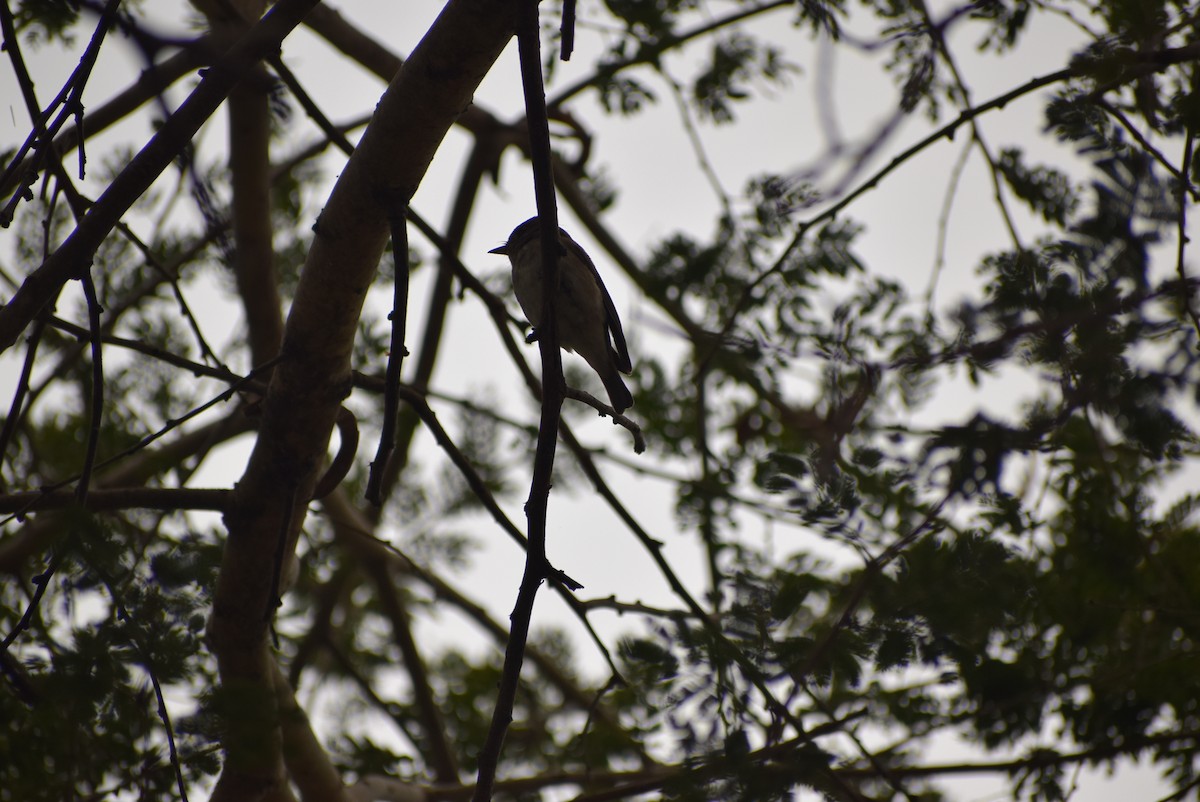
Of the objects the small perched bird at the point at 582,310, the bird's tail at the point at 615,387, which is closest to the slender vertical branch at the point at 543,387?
the small perched bird at the point at 582,310

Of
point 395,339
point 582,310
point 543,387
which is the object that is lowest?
point 543,387

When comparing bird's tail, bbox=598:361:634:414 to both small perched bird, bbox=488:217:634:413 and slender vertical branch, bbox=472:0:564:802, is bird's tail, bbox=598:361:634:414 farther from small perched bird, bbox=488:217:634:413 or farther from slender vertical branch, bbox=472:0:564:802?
slender vertical branch, bbox=472:0:564:802

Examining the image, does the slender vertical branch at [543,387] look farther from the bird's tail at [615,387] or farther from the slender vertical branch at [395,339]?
the bird's tail at [615,387]

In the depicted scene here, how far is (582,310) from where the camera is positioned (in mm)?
3641

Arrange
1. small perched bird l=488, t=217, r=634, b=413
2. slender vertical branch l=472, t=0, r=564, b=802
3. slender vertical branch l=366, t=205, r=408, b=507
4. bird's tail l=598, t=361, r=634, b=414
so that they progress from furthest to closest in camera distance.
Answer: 1. bird's tail l=598, t=361, r=634, b=414
2. small perched bird l=488, t=217, r=634, b=413
3. slender vertical branch l=366, t=205, r=408, b=507
4. slender vertical branch l=472, t=0, r=564, b=802

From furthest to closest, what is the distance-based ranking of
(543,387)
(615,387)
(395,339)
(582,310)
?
(615,387), (582,310), (395,339), (543,387)

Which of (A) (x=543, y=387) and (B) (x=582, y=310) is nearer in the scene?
(A) (x=543, y=387)

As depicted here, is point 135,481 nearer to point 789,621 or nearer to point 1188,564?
point 789,621

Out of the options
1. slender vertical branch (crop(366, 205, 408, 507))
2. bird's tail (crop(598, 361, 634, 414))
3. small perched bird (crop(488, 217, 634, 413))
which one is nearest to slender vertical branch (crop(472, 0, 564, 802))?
slender vertical branch (crop(366, 205, 408, 507))

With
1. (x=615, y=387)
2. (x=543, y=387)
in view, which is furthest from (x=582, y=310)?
(x=543, y=387)

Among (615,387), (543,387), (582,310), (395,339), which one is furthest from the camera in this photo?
(615,387)

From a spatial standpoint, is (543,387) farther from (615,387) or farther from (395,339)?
(615,387)

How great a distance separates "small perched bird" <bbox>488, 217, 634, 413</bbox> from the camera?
363 centimetres

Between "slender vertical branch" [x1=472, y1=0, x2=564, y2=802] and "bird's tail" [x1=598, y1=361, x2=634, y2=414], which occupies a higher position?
"bird's tail" [x1=598, y1=361, x2=634, y2=414]
